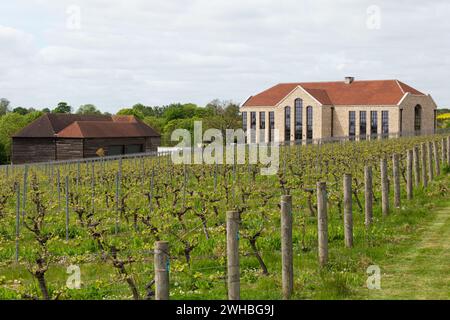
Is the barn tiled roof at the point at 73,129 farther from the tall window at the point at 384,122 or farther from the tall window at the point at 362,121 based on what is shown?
the tall window at the point at 384,122

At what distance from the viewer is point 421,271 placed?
388 inches

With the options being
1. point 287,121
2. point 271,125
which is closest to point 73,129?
point 271,125

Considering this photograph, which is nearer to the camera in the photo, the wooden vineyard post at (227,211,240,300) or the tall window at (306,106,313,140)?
the wooden vineyard post at (227,211,240,300)

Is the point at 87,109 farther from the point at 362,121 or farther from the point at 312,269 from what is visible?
the point at 312,269

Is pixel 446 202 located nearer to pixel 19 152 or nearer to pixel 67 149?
pixel 67 149

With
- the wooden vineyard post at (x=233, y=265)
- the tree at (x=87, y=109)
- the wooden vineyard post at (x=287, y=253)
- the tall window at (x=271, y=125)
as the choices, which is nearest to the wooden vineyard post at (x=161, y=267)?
the wooden vineyard post at (x=233, y=265)

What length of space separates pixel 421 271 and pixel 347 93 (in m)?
61.4

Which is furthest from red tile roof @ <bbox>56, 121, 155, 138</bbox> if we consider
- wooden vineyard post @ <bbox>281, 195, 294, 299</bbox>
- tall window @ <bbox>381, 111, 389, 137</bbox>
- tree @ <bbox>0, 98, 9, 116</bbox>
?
tree @ <bbox>0, 98, 9, 116</bbox>

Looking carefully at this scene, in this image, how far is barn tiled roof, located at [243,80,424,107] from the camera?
66.5 meters

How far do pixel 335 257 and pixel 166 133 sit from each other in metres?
98.6

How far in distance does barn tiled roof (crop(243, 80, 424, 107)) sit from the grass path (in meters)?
55.0

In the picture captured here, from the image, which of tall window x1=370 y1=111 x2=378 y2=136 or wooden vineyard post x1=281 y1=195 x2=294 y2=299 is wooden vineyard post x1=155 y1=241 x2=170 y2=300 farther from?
tall window x1=370 y1=111 x2=378 y2=136

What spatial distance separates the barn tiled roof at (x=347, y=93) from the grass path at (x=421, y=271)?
180 ft
